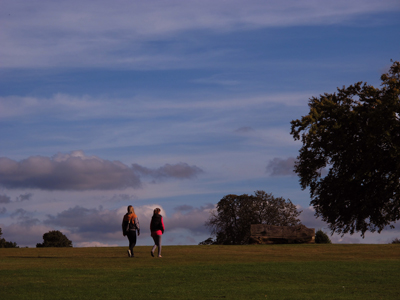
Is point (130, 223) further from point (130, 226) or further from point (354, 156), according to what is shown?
point (354, 156)

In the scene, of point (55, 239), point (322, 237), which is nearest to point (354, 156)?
point (322, 237)

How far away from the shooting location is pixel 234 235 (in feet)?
199

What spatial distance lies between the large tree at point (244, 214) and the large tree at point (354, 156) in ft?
53.3

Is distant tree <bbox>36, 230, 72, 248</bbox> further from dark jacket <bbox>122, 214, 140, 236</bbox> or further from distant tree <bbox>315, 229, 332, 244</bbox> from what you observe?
dark jacket <bbox>122, 214, 140, 236</bbox>

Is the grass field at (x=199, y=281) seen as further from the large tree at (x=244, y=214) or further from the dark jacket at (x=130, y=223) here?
the large tree at (x=244, y=214)

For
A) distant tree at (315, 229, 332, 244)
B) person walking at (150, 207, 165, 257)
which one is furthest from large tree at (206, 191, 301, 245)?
person walking at (150, 207, 165, 257)

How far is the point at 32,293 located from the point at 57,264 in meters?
7.76

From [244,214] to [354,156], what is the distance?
21480mm

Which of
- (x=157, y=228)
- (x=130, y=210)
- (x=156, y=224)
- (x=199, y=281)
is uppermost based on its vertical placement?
(x=130, y=210)

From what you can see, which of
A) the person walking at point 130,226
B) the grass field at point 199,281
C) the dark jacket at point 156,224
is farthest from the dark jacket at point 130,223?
the grass field at point 199,281

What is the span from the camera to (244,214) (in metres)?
59.9

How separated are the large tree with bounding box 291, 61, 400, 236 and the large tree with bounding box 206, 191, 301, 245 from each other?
1625 centimetres

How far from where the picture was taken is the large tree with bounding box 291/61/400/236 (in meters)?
39.5

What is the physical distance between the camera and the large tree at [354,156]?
129 ft
